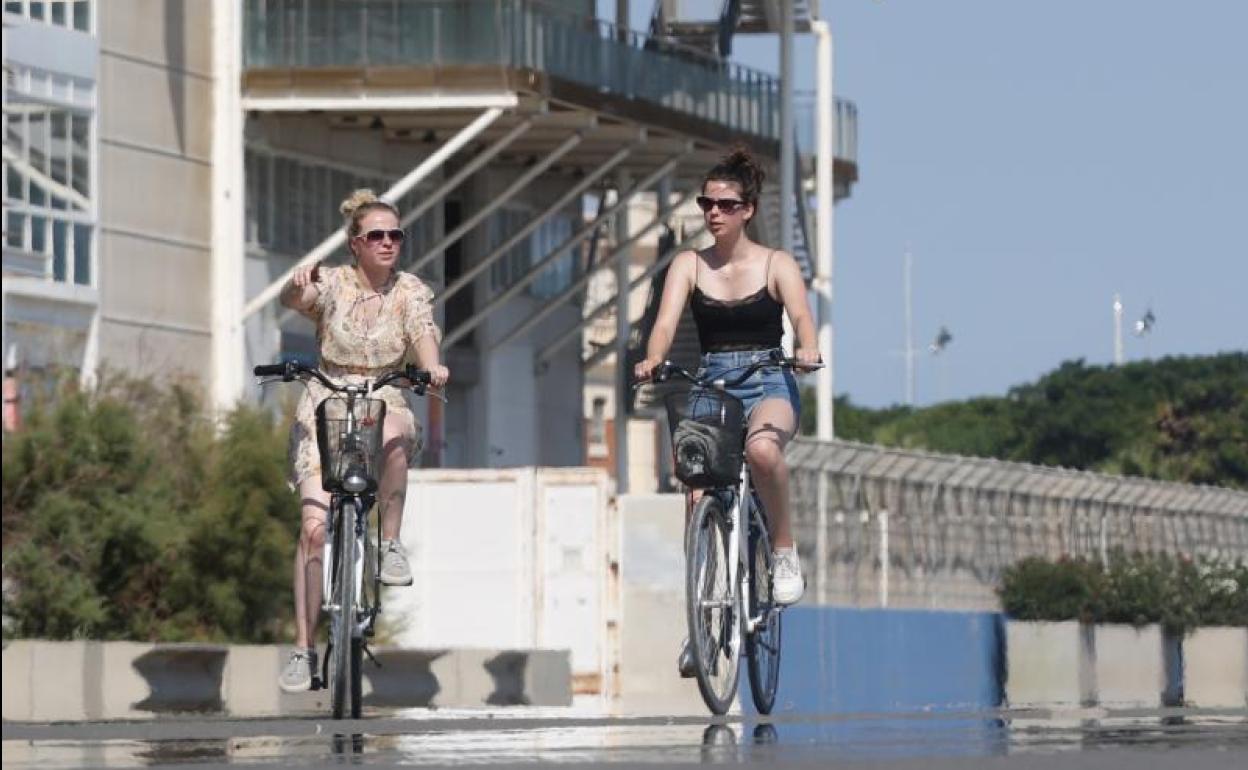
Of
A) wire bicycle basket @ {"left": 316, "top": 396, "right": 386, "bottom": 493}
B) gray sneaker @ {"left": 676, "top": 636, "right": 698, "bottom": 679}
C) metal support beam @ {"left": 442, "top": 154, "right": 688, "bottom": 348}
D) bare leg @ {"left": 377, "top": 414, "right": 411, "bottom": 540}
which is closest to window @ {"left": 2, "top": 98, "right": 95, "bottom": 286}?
A: metal support beam @ {"left": 442, "top": 154, "right": 688, "bottom": 348}

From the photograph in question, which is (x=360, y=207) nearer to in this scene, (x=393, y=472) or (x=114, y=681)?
(x=393, y=472)

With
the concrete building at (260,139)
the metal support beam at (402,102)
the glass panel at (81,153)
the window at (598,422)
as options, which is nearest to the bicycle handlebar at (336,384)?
the concrete building at (260,139)

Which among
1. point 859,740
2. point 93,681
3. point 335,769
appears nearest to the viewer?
point 335,769

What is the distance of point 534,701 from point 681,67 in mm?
25654

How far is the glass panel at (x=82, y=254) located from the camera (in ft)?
145

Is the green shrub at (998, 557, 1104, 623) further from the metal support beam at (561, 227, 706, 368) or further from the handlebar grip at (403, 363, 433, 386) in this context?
the handlebar grip at (403, 363, 433, 386)

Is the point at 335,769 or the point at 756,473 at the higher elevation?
the point at 756,473

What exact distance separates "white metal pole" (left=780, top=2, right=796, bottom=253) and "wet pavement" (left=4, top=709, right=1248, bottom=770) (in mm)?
40343

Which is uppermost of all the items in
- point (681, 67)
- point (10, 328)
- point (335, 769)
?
point (681, 67)

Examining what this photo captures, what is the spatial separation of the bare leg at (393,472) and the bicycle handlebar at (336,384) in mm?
207

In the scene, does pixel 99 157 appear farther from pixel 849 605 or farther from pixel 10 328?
pixel 849 605

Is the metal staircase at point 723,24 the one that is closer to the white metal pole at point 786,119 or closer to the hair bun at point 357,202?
the white metal pole at point 786,119

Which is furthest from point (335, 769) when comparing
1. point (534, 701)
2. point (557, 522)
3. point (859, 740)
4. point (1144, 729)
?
point (557, 522)

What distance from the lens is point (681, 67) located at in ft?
169
